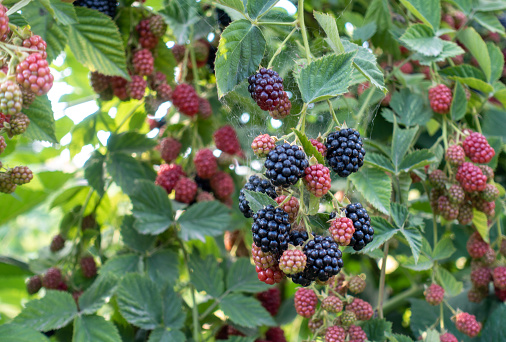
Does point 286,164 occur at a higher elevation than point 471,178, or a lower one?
higher

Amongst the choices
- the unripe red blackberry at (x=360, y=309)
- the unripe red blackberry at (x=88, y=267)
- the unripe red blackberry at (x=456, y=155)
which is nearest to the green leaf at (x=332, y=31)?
the unripe red blackberry at (x=456, y=155)

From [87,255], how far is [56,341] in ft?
1.11

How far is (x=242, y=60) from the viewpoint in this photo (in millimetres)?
1147

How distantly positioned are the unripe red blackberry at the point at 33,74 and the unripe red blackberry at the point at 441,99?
1.21 m

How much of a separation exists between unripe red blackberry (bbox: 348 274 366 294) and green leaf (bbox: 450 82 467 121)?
25.8 inches

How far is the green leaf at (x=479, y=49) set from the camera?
1.65 meters

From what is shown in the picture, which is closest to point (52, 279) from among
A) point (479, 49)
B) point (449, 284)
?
point (449, 284)

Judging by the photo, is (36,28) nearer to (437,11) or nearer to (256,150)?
(256,150)

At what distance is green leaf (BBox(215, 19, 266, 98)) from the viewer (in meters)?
1.12

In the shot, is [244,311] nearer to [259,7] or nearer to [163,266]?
[163,266]

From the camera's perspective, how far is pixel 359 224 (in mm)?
1032

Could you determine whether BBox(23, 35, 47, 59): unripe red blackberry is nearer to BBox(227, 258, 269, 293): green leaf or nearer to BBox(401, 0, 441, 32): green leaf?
BBox(227, 258, 269, 293): green leaf

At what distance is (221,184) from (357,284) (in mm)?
710

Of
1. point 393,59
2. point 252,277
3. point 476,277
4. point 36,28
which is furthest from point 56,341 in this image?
point 393,59
